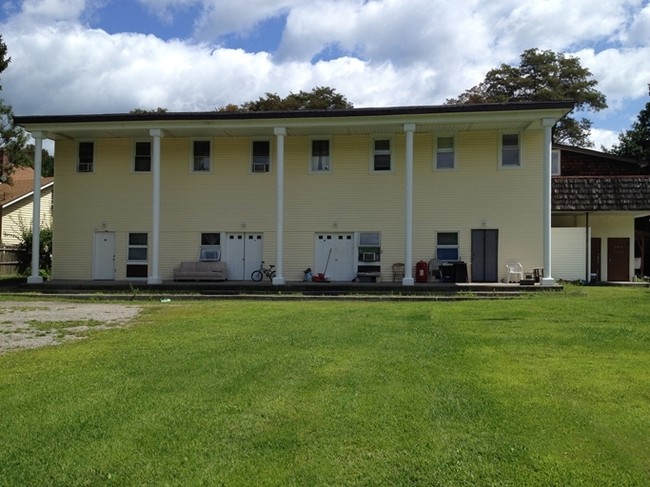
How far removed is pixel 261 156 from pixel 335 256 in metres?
4.65

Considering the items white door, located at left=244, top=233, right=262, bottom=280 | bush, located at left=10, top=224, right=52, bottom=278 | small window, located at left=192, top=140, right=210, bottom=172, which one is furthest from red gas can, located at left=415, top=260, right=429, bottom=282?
bush, located at left=10, top=224, right=52, bottom=278

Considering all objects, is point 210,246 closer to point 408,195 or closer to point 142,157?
point 142,157

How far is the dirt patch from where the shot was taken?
9.73 m

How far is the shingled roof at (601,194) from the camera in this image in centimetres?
2183

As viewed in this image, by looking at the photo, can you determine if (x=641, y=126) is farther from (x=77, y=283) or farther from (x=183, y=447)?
(x=183, y=447)

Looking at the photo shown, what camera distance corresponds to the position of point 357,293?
18578mm

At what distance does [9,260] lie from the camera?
29484 millimetres

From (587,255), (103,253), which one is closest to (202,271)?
(103,253)

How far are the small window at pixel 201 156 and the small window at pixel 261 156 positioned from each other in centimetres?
175

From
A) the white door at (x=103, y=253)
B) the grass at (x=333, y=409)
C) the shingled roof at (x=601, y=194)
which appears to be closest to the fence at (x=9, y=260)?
the white door at (x=103, y=253)

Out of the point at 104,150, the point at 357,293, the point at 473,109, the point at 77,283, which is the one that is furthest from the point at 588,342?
the point at 104,150

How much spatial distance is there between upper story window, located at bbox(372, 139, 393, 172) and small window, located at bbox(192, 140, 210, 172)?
6213 millimetres

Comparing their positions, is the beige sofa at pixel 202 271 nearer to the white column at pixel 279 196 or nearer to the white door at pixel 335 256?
the white column at pixel 279 196

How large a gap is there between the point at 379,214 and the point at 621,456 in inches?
696
